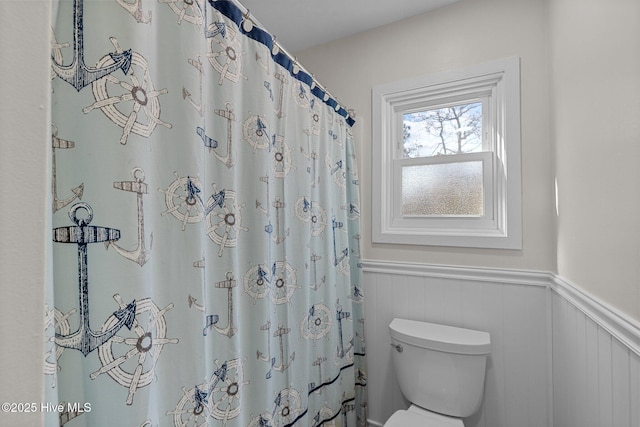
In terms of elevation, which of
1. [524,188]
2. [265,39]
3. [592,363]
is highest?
[265,39]

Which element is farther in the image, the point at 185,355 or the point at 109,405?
the point at 185,355

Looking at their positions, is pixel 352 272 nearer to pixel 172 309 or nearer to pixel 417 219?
pixel 417 219

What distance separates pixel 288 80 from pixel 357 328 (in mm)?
1347

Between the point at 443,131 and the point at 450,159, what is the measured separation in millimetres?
178

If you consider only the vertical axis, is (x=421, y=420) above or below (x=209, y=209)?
below

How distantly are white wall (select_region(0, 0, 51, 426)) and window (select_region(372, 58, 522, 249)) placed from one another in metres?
1.56

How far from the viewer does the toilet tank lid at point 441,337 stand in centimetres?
132

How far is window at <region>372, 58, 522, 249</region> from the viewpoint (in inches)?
56.9

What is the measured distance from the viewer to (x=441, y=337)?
139 cm

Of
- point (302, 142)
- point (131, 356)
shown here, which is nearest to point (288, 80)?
point (302, 142)

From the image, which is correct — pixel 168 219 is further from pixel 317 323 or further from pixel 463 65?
pixel 463 65

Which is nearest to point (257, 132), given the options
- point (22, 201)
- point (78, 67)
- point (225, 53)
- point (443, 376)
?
point (225, 53)

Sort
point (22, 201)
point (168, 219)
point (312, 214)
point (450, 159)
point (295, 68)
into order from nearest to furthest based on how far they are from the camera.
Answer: point (22, 201) → point (168, 219) → point (295, 68) → point (312, 214) → point (450, 159)

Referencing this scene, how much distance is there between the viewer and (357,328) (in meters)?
1.70
